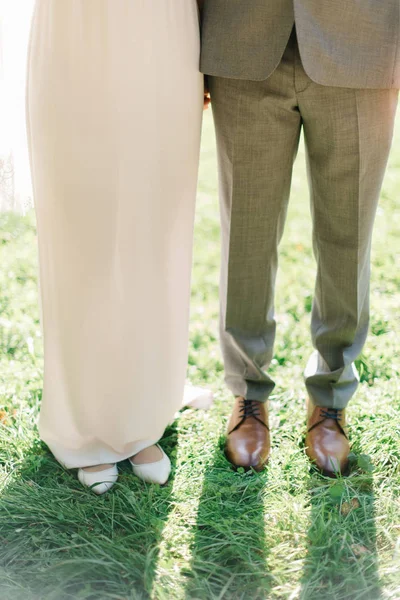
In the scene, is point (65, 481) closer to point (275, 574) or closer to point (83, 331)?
point (83, 331)

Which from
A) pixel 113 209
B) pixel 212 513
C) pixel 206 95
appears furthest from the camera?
pixel 206 95

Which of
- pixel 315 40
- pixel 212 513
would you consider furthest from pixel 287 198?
pixel 212 513

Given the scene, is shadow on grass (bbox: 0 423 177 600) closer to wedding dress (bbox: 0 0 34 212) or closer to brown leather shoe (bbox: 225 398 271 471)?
brown leather shoe (bbox: 225 398 271 471)

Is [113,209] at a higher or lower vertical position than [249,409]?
higher

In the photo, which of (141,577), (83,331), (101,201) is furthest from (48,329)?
(141,577)

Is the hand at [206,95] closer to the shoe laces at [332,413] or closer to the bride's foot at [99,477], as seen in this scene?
the shoe laces at [332,413]

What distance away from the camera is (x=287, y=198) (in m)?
2.63

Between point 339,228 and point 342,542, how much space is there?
108 centimetres

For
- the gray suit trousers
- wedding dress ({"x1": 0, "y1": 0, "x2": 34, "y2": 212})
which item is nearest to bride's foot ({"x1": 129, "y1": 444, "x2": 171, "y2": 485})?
the gray suit trousers

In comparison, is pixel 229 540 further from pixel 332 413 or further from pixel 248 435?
pixel 332 413

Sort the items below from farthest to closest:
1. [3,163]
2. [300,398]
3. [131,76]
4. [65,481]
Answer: [300,398], [65,481], [3,163], [131,76]

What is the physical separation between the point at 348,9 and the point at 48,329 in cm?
147

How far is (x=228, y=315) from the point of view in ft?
9.01

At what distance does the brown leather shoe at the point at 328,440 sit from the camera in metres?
2.70
